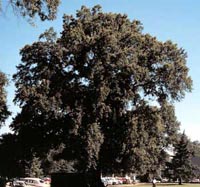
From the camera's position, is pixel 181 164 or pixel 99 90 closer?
pixel 99 90

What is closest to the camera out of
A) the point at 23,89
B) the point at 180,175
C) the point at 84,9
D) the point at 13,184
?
the point at 23,89

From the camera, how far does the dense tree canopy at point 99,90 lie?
140 feet

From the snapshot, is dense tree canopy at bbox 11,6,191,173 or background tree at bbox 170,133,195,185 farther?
background tree at bbox 170,133,195,185

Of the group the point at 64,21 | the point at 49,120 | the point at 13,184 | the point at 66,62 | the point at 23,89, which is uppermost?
the point at 64,21

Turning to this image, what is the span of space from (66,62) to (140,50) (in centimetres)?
744

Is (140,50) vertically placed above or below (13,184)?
above

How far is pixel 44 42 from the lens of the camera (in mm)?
45625

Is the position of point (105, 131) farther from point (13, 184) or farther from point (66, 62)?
point (13, 184)

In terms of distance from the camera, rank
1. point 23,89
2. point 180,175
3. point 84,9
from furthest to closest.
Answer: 1. point 180,175
2. point 84,9
3. point 23,89

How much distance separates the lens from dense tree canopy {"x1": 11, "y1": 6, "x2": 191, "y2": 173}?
42719 millimetres

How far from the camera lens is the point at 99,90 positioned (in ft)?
138

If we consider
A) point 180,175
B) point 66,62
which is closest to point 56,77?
point 66,62

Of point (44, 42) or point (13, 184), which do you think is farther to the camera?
point (13, 184)

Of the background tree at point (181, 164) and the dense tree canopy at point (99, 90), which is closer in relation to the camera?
the dense tree canopy at point (99, 90)
